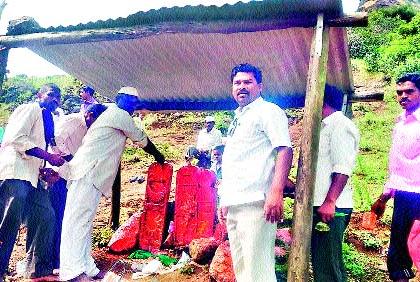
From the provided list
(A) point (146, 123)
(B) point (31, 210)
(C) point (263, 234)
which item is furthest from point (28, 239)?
(A) point (146, 123)

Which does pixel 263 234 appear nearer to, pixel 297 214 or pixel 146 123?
pixel 297 214

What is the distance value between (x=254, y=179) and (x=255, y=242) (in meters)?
0.43

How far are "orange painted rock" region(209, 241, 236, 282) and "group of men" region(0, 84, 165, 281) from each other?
131 cm

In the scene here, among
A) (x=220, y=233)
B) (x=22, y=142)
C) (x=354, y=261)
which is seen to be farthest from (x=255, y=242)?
(x=354, y=261)

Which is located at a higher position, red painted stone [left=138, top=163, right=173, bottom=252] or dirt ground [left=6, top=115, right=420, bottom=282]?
red painted stone [left=138, top=163, right=173, bottom=252]

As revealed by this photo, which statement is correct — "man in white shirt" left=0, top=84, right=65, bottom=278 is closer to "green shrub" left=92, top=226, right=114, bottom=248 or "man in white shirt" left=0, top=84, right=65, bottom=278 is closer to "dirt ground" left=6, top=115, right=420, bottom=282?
"dirt ground" left=6, top=115, right=420, bottom=282

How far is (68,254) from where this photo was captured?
13.3 feet

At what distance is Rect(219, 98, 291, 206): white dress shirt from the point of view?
9.53 feet

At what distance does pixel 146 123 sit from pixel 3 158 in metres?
14.0

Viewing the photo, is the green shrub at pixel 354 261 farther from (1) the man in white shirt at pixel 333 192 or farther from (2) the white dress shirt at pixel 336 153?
(2) the white dress shirt at pixel 336 153

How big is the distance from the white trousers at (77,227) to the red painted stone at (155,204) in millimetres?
1714

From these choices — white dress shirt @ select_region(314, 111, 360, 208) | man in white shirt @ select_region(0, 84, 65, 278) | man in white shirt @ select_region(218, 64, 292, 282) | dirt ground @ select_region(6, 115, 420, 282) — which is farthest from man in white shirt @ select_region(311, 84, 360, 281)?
man in white shirt @ select_region(0, 84, 65, 278)

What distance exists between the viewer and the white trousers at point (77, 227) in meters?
4.05

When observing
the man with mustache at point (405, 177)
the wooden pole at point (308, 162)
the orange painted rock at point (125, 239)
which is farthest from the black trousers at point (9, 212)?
the man with mustache at point (405, 177)
